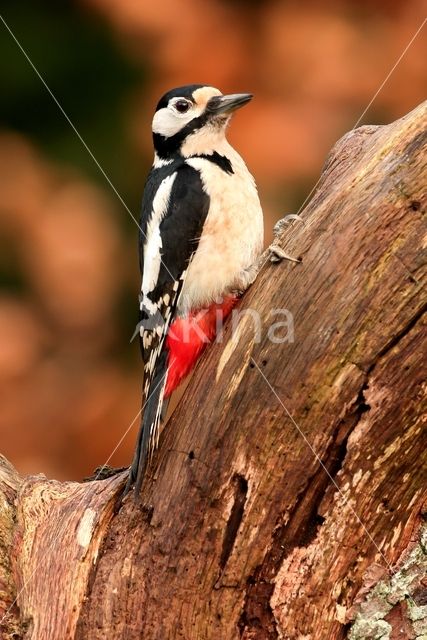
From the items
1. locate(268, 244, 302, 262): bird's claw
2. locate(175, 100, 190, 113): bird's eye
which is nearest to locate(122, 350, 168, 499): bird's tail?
locate(268, 244, 302, 262): bird's claw

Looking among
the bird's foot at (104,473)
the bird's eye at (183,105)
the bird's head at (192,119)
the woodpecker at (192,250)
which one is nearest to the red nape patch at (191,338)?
the woodpecker at (192,250)

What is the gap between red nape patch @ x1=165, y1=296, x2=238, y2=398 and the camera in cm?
256

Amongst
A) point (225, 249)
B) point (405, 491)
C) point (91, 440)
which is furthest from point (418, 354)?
point (91, 440)

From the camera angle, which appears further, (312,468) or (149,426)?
(149,426)

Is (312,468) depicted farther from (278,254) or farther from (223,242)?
(223,242)

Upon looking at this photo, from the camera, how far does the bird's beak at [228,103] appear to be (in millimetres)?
2963

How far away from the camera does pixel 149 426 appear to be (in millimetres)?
2475

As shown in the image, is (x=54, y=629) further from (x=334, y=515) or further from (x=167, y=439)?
(x=334, y=515)

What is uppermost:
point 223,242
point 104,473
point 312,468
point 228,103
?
point 228,103

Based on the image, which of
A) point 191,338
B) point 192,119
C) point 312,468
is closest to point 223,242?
point 191,338

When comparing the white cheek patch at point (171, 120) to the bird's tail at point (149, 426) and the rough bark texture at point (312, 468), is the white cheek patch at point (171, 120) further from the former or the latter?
the rough bark texture at point (312, 468)

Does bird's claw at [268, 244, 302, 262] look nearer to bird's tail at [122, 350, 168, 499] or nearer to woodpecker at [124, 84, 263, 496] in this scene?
woodpecker at [124, 84, 263, 496]

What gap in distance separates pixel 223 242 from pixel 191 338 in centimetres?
31

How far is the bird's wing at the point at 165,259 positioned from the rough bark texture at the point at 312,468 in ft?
1.41
